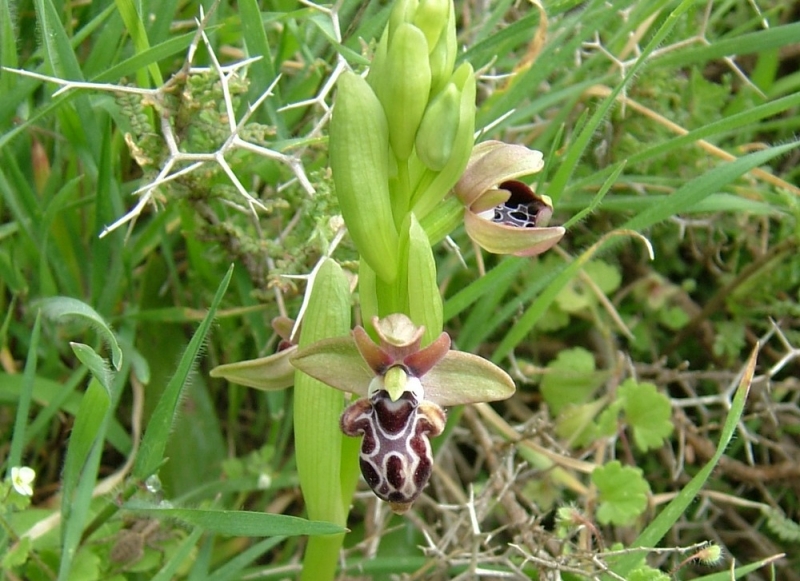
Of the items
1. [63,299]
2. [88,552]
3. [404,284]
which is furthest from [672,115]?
[88,552]

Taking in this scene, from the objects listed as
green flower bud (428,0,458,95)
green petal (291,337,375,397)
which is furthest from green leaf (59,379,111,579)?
green flower bud (428,0,458,95)

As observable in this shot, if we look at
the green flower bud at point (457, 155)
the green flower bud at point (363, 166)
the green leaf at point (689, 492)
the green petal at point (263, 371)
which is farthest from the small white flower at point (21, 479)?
the green leaf at point (689, 492)

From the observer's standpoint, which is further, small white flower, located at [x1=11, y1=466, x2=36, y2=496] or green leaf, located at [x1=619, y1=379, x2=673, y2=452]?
green leaf, located at [x1=619, y1=379, x2=673, y2=452]

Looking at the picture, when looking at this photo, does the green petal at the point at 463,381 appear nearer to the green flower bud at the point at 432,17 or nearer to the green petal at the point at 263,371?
the green petal at the point at 263,371

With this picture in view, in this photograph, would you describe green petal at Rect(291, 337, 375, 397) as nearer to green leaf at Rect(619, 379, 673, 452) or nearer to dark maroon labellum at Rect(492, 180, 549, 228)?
dark maroon labellum at Rect(492, 180, 549, 228)

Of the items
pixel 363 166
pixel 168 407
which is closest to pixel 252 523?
pixel 168 407

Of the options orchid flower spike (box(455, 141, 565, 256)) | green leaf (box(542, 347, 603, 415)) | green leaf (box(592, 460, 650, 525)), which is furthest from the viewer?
green leaf (box(542, 347, 603, 415))

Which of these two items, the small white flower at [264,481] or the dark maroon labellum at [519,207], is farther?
the small white flower at [264,481]
